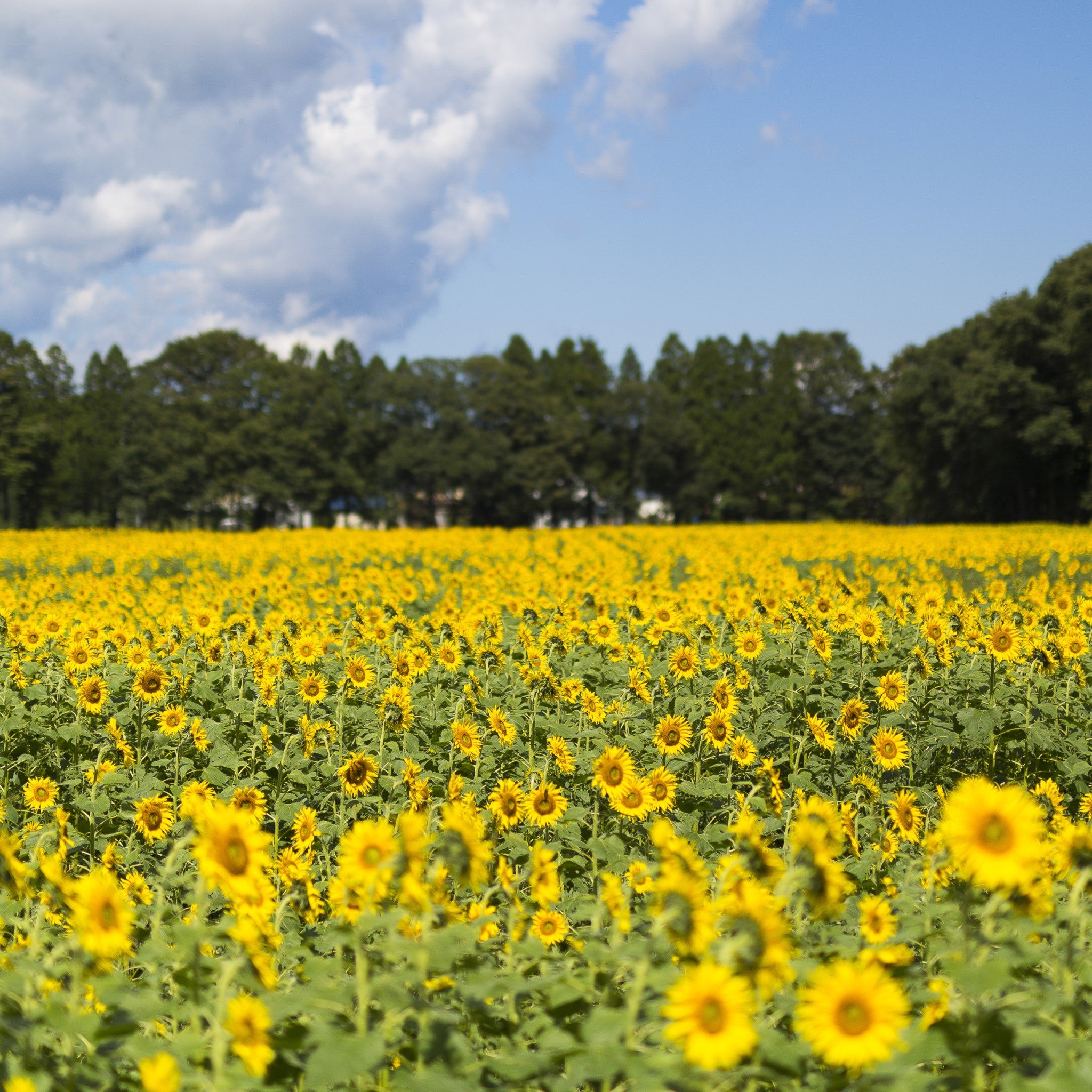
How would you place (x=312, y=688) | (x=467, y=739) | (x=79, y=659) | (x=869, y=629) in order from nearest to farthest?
(x=467, y=739) → (x=312, y=688) → (x=79, y=659) → (x=869, y=629)

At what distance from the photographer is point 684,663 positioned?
6.12 m

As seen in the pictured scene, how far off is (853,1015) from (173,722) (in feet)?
15.9

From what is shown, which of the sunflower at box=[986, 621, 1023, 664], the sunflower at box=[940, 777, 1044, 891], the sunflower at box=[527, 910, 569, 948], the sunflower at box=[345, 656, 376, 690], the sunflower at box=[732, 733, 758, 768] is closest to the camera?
the sunflower at box=[940, 777, 1044, 891]

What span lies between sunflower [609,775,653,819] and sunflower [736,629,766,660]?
264cm

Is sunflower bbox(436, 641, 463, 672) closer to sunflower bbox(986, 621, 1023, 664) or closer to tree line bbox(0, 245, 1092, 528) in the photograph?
sunflower bbox(986, 621, 1023, 664)

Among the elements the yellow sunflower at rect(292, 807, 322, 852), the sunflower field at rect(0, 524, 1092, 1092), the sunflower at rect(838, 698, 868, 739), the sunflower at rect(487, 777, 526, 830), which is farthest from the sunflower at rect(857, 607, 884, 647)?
the yellow sunflower at rect(292, 807, 322, 852)

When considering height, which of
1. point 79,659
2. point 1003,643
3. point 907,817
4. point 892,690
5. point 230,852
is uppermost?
point 1003,643

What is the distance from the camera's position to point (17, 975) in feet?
6.83

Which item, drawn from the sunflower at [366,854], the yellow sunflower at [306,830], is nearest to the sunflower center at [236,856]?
the sunflower at [366,854]

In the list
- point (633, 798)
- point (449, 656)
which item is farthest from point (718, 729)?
point (449, 656)

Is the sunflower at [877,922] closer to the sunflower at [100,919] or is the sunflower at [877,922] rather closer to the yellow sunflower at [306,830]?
the sunflower at [100,919]

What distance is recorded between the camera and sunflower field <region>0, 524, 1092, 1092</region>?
1807 millimetres

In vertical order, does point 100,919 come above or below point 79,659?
below

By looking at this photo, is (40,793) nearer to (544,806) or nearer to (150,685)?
(150,685)
